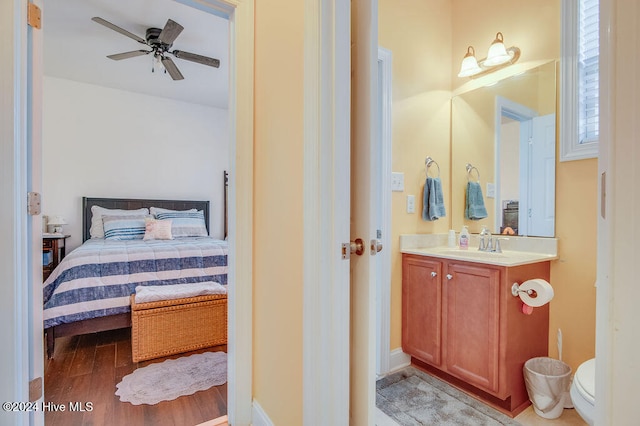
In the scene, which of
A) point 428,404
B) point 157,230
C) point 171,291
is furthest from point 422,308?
point 157,230

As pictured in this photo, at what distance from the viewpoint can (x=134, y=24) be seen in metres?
2.87

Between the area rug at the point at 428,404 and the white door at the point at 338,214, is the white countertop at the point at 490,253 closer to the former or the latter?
the area rug at the point at 428,404

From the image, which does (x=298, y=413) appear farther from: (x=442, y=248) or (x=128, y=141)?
(x=128, y=141)

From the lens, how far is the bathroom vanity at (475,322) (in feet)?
5.42

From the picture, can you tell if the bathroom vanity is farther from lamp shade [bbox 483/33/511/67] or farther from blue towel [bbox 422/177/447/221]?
lamp shade [bbox 483/33/511/67]

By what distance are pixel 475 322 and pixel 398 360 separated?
2.15 ft

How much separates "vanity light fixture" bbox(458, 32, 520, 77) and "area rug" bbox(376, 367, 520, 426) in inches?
84.9

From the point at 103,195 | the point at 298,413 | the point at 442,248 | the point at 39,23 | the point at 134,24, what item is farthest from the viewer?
the point at 103,195

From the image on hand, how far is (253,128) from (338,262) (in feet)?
2.96

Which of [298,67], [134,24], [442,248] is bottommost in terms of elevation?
[442,248]

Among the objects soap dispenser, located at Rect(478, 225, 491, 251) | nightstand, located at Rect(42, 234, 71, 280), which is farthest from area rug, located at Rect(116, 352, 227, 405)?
nightstand, located at Rect(42, 234, 71, 280)

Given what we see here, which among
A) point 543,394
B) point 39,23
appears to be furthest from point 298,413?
point 39,23

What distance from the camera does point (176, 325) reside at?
2316 millimetres

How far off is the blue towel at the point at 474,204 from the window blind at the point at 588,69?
0.69m
